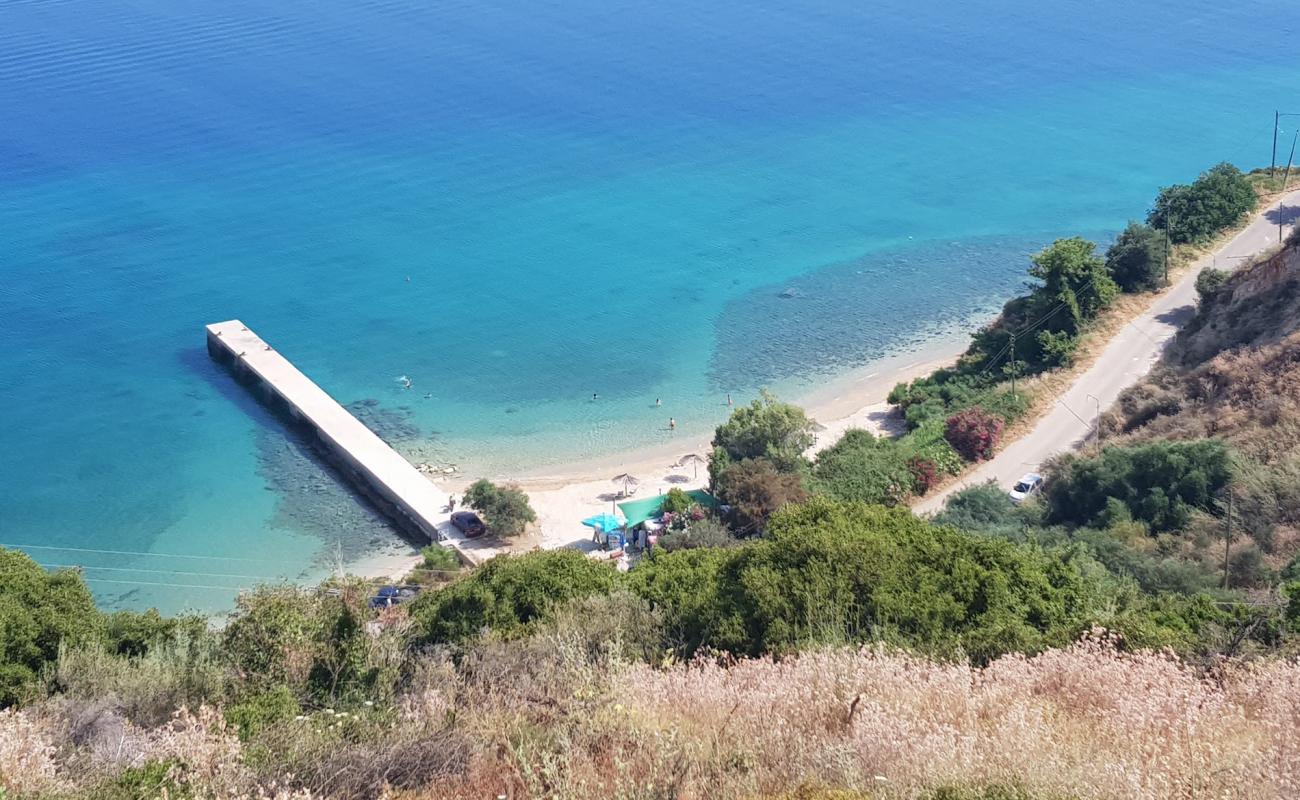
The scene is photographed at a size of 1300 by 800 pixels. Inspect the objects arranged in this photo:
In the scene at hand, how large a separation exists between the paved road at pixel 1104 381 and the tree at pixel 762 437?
3.45m

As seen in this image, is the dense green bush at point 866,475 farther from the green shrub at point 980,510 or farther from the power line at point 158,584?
the power line at point 158,584

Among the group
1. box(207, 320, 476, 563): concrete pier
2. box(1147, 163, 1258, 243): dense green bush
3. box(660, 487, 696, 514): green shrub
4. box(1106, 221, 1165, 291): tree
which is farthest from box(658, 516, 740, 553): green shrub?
box(1147, 163, 1258, 243): dense green bush

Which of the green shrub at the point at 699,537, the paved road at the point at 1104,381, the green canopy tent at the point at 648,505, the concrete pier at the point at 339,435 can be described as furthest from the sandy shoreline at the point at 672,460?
the paved road at the point at 1104,381

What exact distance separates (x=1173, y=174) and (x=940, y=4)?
35370mm

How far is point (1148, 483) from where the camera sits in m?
21.1

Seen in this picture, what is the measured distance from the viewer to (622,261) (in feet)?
143

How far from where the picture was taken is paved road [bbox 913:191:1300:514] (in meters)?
26.6

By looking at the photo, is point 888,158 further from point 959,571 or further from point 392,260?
point 959,571

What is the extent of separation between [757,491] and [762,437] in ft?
10.2

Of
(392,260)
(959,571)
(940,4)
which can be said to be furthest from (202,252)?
(940,4)

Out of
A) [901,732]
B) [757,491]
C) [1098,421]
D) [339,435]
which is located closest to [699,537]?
[757,491]

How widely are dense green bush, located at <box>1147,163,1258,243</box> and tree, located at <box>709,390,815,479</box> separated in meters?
17.7

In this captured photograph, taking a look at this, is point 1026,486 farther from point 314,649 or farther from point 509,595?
point 314,649

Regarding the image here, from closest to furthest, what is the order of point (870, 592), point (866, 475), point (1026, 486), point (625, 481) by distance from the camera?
point (870, 592) < point (1026, 486) < point (866, 475) < point (625, 481)
